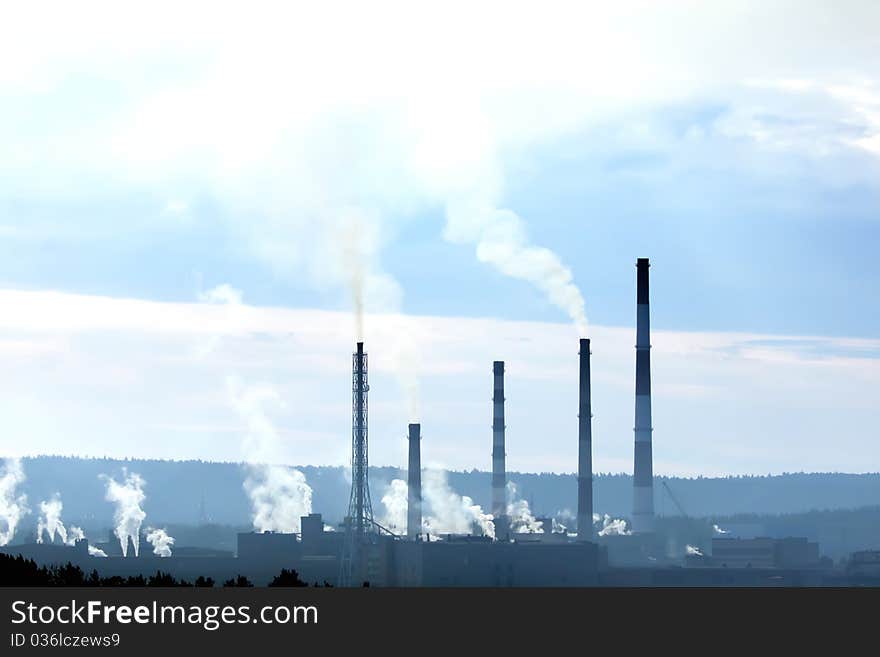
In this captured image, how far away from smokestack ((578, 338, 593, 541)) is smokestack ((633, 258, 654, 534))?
3.76m

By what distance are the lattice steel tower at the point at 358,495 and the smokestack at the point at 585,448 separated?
1757 centimetres

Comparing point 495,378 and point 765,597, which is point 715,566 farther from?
point 765,597

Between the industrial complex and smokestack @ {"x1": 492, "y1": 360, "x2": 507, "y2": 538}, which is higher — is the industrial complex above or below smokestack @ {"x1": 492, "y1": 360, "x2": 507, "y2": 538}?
below

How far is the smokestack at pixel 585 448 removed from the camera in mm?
133250

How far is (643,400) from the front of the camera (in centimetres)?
13238

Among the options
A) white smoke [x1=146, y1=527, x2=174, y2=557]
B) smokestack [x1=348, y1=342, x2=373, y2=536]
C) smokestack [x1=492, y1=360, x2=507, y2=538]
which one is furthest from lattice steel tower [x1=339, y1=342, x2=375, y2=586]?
white smoke [x1=146, y1=527, x2=174, y2=557]

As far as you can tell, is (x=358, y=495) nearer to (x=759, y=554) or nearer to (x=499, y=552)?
(x=499, y=552)

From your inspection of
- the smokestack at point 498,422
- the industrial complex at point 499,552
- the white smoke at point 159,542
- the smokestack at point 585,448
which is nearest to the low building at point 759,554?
the industrial complex at point 499,552

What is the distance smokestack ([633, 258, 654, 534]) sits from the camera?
130000 millimetres

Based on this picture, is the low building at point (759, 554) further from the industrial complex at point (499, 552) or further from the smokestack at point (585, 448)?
the smokestack at point (585, 448)

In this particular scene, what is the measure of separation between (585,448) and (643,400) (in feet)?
20.2

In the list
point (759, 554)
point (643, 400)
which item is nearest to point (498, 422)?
point (643, 400)

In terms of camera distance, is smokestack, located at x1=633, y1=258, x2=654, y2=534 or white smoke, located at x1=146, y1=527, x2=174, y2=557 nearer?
smokestack, located at x1=633, y1=258, x2=654, y2=534

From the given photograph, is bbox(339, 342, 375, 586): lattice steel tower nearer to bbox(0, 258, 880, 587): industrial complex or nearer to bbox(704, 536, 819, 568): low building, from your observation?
bbox(0, 258, 880, 587): industrial complex
